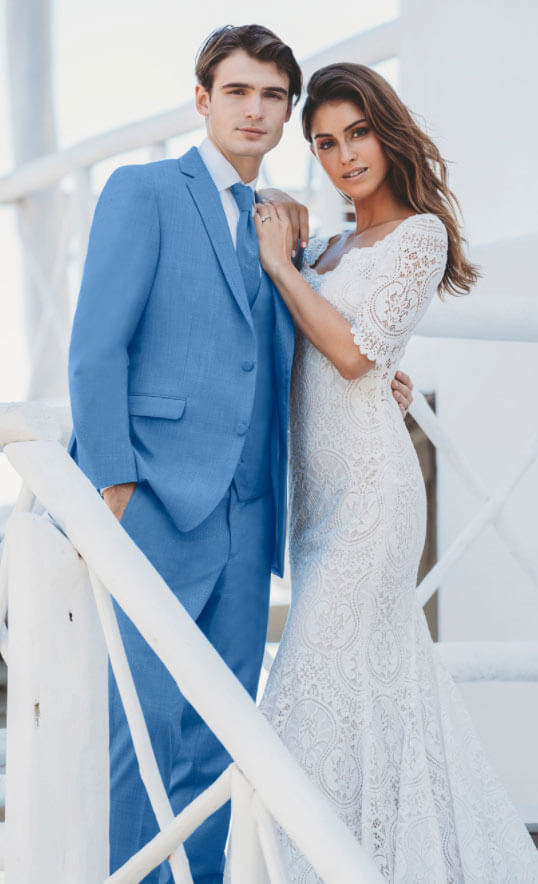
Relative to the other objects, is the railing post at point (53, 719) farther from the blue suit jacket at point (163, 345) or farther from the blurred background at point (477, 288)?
the blurred background at point (477, 288)

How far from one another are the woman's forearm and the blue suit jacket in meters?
0.11

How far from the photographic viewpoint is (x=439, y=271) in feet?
6.61

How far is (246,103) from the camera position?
1822 mm

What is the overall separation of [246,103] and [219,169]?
0.13m

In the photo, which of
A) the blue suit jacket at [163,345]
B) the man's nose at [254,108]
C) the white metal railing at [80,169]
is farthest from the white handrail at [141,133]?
the blue suit jacket at [163,345]

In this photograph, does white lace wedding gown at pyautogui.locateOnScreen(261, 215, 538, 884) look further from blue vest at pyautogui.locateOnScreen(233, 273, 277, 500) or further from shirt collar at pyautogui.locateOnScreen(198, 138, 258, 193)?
shirt collar at pyautogui.locateOnScreen(198, 138, 258, 193)

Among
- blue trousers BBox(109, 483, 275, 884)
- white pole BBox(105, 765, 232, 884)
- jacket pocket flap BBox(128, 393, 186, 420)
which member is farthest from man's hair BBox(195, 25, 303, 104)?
white pole BBox(105, 765, 232, 884)

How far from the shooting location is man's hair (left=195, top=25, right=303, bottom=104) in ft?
6.00

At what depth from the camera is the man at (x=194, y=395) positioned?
1.70 m

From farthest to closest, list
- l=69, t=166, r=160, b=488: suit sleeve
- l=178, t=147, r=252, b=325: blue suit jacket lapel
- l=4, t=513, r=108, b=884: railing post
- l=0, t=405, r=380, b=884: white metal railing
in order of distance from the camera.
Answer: l=178, t=147, r=252, b=325: blue suit jacket lapel < l=69, t=166, r=160, b=488: suit sleeve < l=4, t=513, r=108, b=884: railing post < l=0, t=405, r=380, b=884: white metal railing

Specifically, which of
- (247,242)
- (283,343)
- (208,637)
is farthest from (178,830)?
(247,242)

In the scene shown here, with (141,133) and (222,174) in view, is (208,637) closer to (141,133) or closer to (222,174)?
(222,174)

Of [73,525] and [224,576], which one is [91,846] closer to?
[73,525]

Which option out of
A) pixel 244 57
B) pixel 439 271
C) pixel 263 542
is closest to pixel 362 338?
pixel 439 271
